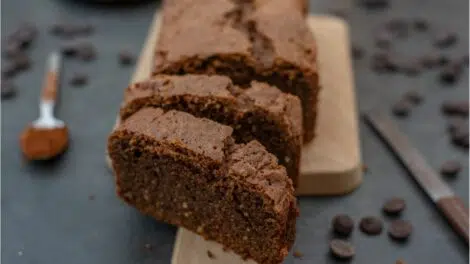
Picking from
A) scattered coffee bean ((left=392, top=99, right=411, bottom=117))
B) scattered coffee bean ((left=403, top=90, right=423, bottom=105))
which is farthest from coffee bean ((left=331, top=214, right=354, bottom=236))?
scattered coffee bean ((left=403, top=90, right=423, bottom=105))

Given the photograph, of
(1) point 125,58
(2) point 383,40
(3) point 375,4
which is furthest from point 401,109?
(1) point 125,58

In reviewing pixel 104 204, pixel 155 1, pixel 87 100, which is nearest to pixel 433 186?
pixel 104 204

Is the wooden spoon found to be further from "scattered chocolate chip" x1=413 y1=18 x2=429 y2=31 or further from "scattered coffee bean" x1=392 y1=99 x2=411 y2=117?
"scattered chocolate chip" x1=413 y1=18 x2=429 y2=31

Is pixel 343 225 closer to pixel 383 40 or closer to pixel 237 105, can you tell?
pixel 237 105

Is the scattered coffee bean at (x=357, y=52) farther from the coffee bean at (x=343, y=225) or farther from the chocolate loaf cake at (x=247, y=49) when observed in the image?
the coffee bean at (x=343, y=225)

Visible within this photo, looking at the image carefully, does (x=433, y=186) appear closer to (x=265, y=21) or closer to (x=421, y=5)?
(x=265, y=21)

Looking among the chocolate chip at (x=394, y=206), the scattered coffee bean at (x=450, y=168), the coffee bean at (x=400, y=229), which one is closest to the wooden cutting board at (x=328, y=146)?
the chocolate chip at (x=394, y=206)
